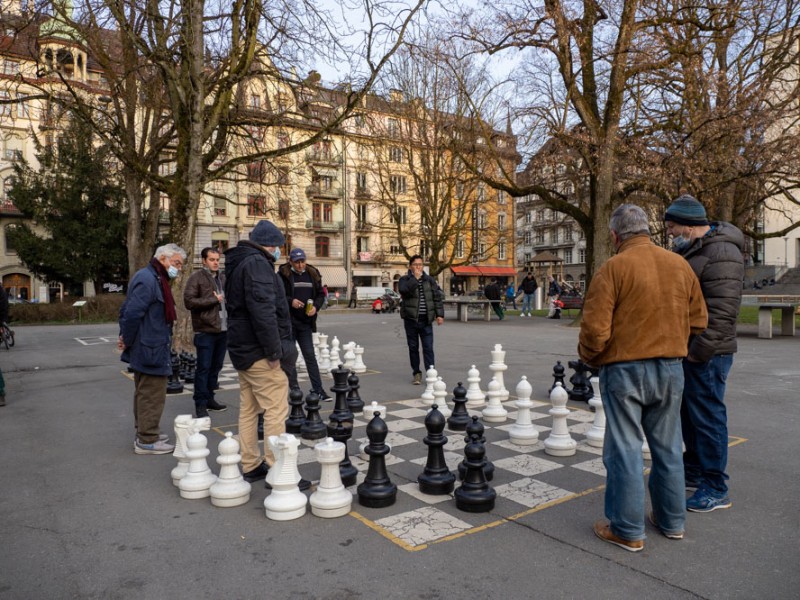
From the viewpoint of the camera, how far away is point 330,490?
3785mm

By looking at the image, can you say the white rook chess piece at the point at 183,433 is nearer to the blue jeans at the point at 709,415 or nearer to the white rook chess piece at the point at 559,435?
the white rook chess piece at the point at 559,435

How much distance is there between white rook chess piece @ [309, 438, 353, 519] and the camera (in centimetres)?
374

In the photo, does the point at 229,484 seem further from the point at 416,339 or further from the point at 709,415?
the point at 416,339

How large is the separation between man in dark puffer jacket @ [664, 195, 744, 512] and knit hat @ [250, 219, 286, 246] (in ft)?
9.38

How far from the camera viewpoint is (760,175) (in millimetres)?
15891

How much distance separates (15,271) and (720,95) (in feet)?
153

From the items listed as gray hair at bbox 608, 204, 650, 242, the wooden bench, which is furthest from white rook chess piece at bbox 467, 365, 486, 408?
the wooden bench

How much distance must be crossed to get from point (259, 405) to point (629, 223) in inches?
119

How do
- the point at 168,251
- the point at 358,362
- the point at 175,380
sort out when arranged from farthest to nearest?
1. the point at 358,362
2. the point at 175,380
3. the point at 168,251

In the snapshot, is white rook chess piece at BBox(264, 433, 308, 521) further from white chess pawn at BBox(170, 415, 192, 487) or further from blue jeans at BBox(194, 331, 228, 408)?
blue jeans at BBox(194, 331, 228, 408)

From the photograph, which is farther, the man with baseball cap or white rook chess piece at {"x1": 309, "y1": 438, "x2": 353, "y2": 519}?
the man with baseball cap

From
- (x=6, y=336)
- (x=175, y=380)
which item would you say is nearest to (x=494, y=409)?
(x=175, y=380)

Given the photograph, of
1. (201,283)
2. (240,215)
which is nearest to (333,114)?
(201,283)

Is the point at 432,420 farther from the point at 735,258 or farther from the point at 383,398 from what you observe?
the point at 383,398
